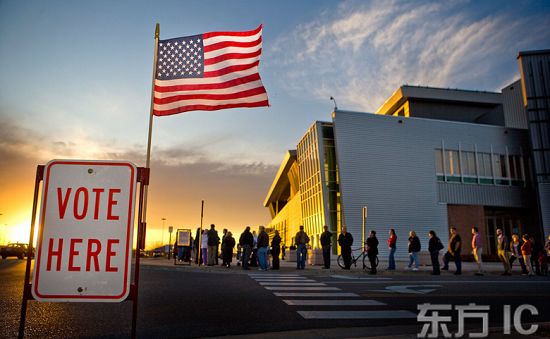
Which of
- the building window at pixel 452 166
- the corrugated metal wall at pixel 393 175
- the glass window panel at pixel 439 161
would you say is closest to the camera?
the corrugated metal wall at pixel 393 175

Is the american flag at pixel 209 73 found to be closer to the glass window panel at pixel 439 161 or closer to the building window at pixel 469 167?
the glass window panel at pixel 439 161

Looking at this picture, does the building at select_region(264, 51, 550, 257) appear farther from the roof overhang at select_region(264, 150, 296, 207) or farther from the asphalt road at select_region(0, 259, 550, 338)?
the asphalt road at select_region(0, 259, 550, 338)

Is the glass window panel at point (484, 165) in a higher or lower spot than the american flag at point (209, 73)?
higher

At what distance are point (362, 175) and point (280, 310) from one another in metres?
29.3

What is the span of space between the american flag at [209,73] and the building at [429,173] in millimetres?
25544

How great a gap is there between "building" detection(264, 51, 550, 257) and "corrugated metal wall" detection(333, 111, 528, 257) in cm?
9

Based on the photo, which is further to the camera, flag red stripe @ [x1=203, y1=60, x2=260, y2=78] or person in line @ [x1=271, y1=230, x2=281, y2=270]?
person in line @ [x1=271, y1=230, x2=281, y2=270]

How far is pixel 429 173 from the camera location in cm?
3650

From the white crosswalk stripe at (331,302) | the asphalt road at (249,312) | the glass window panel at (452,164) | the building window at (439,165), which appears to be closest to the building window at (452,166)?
the glass window panel at (452,164)

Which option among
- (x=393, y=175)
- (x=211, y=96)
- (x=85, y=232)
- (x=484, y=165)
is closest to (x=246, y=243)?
(x=211, y=96)

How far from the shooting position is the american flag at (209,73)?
9.08 meters

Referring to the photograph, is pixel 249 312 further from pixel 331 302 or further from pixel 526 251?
pixel 526 251

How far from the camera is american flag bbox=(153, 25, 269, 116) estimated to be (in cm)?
908

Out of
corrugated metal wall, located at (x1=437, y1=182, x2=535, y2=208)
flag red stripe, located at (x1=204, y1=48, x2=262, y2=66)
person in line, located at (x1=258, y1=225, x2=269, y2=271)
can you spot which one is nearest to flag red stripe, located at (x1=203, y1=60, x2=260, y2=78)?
flag red stripe, located at (x1=204, y1=48, x2=262, y2=66)
